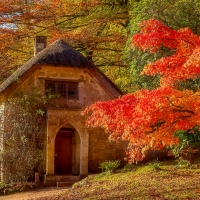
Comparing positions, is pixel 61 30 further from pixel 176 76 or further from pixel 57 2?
pixel 176 76

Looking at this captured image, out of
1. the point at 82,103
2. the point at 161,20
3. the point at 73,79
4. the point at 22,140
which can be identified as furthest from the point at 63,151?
the point at 161,20

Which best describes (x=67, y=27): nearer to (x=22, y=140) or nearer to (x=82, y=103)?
(x=82, y=103)

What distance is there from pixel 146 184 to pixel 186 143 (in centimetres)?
393

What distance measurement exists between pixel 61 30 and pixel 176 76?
1356cm

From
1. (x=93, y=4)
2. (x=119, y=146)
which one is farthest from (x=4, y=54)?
(x=119, y=146)

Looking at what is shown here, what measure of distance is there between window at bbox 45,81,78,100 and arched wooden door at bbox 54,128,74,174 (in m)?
1.61

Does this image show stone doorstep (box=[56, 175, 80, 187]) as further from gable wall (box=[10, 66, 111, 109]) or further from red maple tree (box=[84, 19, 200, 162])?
red maple tree (box=[84, 19, 200, 162])

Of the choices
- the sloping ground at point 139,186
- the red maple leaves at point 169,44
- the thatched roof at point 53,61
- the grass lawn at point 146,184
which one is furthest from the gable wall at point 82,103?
the red maple leaves at point 169,44

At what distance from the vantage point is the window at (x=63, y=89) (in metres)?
20.5

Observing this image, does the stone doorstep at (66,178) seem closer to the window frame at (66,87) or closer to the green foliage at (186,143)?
the window frame at (66,87)

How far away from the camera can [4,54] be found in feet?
86.3

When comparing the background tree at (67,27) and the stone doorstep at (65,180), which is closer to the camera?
the stone doorstep at (65,180)

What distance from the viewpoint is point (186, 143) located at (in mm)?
18188

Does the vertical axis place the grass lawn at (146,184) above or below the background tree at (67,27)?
below
